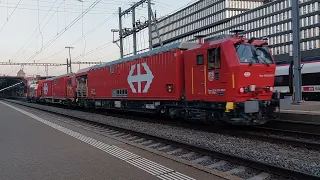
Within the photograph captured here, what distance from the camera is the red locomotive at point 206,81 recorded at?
9992mm

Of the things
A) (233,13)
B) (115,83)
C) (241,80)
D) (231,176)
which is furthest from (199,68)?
(233,13)

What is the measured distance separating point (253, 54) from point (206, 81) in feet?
5.96

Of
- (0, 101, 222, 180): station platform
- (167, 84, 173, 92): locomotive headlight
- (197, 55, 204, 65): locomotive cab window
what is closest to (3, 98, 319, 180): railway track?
(0, 101, 222, 180): station platform

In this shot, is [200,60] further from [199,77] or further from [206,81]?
[206,81]

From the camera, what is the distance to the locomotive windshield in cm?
1020

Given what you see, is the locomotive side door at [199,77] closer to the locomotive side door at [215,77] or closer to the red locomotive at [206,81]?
the red locomotive at [206,81]

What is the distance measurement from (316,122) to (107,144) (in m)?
7.07

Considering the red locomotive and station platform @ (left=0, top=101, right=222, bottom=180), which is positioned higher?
the red locomotive

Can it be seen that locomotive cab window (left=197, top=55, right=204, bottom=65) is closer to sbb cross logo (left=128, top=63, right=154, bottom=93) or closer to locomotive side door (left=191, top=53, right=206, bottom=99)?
locomotive side door (left=191, top=53, right=206, bottom=99)

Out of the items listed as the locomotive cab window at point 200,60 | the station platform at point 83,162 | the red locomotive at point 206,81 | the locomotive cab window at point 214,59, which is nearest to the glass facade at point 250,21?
the red locomotive at point 206,81

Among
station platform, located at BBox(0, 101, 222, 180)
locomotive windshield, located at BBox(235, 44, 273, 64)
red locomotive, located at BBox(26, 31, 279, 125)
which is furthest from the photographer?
locomotive windshield, located at BBox(235, 44, 273, 64)

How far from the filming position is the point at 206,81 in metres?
10.9

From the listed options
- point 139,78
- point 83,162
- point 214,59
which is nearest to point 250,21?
point 139,78

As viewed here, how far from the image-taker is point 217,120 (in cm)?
1077
